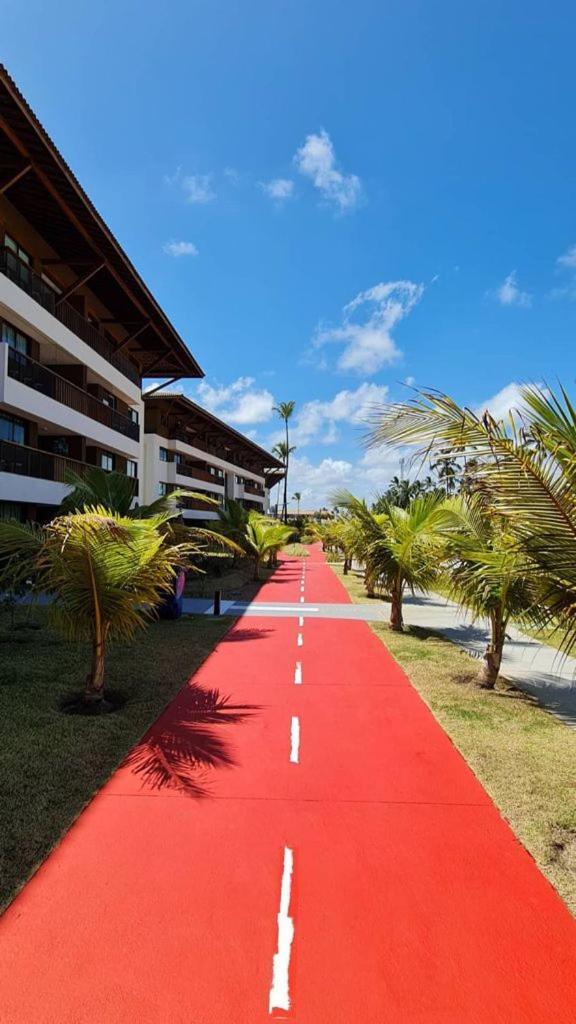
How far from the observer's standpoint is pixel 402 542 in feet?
43.1

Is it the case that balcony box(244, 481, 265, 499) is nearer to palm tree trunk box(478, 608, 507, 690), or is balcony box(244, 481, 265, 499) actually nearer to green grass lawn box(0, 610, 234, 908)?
green grass lawn box(0, 610, 234, 908)

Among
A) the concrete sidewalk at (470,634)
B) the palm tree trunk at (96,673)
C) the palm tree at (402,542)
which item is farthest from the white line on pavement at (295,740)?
the palm tree at (402,542)

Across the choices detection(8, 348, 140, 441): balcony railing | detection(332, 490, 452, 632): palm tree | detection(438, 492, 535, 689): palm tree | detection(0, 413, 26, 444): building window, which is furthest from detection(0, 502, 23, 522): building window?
detection(438, 492, 535, 689): palm tree

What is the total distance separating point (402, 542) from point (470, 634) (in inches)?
163

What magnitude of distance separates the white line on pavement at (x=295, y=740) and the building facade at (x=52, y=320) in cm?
1282

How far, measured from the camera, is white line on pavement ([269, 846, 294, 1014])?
3076mm

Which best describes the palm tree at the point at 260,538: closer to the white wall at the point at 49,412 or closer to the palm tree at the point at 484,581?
the white wall at the point at 49,412

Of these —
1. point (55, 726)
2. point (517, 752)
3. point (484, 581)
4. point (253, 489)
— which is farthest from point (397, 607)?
point (253, 489)

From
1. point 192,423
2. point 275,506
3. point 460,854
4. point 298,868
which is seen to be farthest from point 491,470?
point 275,506

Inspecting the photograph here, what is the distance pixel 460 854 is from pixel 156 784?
3043mm

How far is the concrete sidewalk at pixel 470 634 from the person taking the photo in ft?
31.7

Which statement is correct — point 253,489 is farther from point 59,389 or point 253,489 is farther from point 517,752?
point 517,752

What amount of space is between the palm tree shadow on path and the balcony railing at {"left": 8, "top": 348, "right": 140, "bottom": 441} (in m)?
12.8

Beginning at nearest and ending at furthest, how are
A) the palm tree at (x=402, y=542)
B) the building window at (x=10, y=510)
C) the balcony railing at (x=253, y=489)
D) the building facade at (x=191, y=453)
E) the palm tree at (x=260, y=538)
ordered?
the palm tree at (x=402, y=542), the building window at (x=10, y=510), the palm tree at (x=260, y=538), the building facade at (x=191, y=453), the balcony railing at (x=253, y=489)
